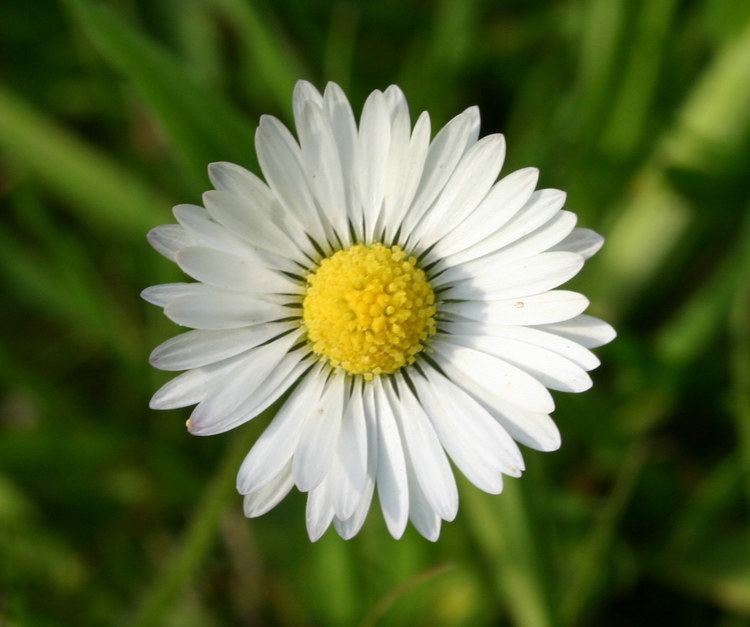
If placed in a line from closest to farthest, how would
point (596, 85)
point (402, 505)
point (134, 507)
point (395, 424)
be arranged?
point (402, 505), point (395, 424), point (596, 85), point (134, 507)

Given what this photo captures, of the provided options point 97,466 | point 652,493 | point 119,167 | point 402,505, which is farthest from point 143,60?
point 652,493

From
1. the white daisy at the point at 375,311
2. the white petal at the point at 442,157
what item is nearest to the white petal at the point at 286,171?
the white daisy at the point at 375,311

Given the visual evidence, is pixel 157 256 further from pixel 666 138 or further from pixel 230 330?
pixel 666 138

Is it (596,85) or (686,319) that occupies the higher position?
(596,85)

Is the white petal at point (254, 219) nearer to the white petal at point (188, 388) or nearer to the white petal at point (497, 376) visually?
the white petal at point (188, 388)

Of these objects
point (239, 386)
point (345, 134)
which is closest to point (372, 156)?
point (345, 134)

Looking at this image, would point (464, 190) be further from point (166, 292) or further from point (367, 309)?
point (166, 292)
